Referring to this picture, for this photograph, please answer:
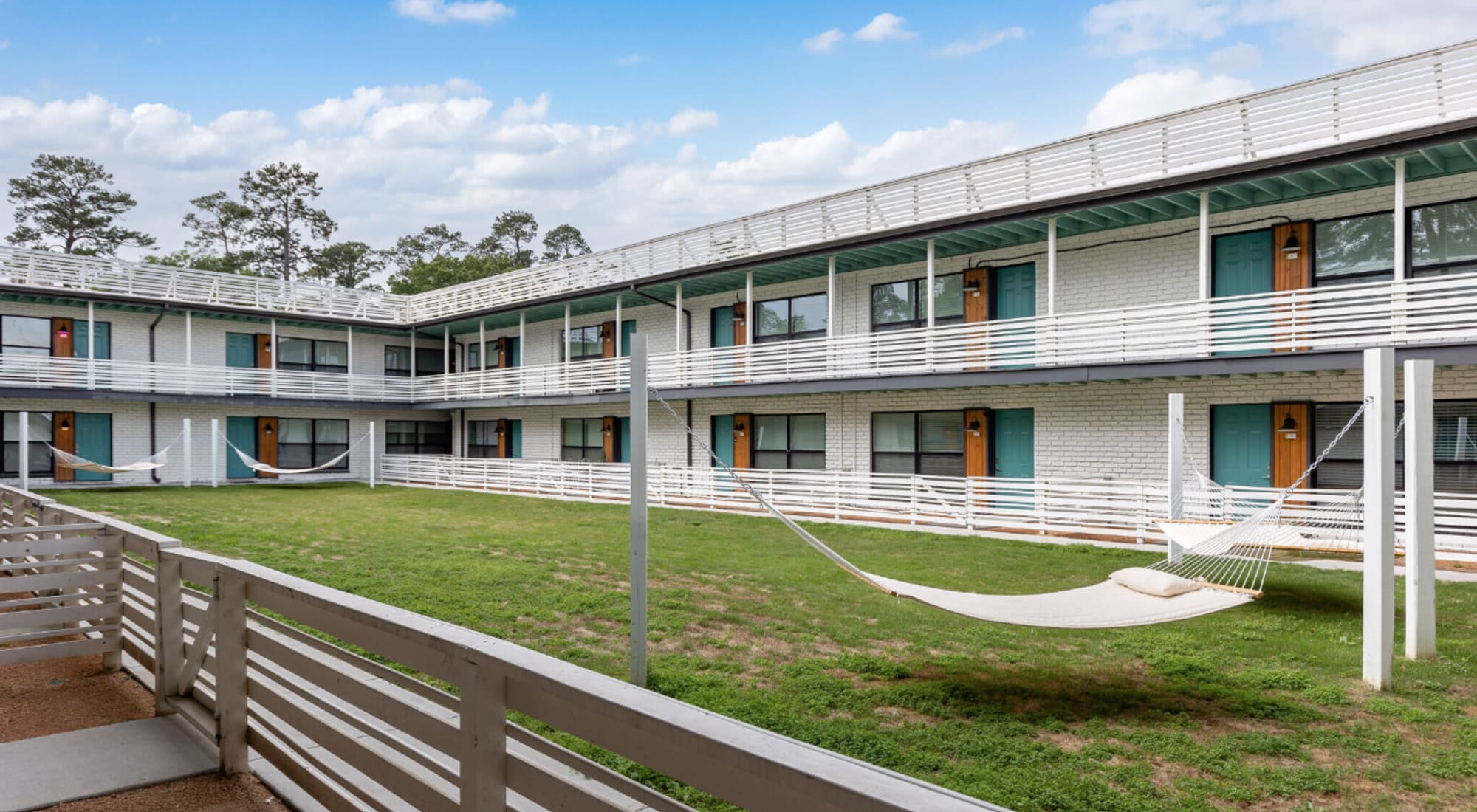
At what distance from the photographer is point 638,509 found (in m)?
5.85

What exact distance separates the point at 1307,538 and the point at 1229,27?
74.0ft

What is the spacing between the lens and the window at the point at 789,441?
20438 mm

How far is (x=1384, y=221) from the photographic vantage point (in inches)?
520

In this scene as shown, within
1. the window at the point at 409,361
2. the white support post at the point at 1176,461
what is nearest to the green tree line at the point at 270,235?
the window at the point at 409,361

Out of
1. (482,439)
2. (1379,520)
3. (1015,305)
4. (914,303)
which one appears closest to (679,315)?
(914,303)

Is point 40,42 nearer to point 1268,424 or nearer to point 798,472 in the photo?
point 798,472

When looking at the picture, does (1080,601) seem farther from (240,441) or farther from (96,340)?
(96,340)

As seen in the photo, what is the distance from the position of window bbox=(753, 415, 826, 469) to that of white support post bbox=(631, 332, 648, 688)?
14.4 metres

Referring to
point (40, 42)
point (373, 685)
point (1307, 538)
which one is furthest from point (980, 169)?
point (40, 42)

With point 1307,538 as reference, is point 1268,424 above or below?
above

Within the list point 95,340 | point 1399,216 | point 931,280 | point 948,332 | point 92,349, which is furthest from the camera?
point 95,340

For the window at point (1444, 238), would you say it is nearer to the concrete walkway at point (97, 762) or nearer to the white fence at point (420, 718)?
the white fence at point (420, 718)

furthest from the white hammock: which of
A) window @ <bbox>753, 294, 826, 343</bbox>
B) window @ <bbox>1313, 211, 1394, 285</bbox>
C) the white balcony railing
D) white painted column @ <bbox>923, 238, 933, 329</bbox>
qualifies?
window @ <bbox>753, 294, 826, 343</bbox>

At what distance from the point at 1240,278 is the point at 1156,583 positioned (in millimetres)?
10526
